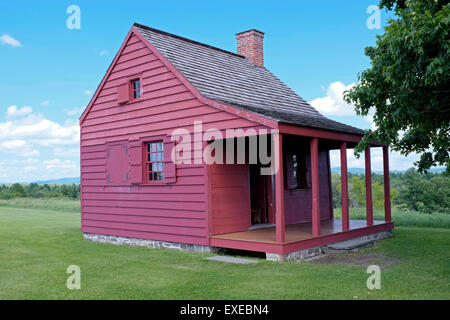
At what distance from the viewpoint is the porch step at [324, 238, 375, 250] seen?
388 inches

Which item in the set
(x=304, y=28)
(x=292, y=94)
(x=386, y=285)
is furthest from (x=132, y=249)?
(x=304, y=28)

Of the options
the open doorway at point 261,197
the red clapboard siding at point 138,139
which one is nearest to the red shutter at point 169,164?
the red clapboard siding at point 138,139

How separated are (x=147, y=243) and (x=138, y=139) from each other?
2747 mm

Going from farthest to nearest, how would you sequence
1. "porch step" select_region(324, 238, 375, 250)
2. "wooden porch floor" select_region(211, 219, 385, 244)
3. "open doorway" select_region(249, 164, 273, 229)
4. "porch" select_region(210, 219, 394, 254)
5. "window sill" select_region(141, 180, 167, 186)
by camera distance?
"open doorway" select_region(249, 164, 273, 229) < "window sill" select_region(141, 180, 167, 186) < "porch step" select_region(324, 238, 375, 250) < "wooden porch floor" select_region(211, 219, 385, 244) < "porch" select_region(210, 219, 394, 254)

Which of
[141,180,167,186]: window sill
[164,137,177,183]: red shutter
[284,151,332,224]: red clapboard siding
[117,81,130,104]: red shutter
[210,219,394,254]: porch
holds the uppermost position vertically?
[117,81,130,104]: red shutter

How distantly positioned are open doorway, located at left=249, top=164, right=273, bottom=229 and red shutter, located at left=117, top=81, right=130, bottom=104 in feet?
12.9

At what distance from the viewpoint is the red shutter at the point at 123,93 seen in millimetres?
11867

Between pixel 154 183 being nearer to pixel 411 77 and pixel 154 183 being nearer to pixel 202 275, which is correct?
pixel 202 275

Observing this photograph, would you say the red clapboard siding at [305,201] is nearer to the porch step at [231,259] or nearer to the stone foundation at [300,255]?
the stone foundation at [300,255]

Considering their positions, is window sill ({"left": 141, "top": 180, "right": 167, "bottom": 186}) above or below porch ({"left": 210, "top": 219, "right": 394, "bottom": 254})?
above

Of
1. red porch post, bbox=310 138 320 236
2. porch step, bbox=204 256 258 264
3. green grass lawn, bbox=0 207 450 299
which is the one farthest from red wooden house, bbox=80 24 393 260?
green grass lawn, bbox=0 207 450 299

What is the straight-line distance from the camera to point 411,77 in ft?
22.0

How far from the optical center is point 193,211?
1008 cm

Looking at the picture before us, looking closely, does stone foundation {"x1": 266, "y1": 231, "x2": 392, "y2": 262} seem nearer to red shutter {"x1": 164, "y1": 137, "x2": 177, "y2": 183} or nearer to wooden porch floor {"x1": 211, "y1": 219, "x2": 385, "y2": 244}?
wooden porch floor {"x1": 211, "y1": 219, "x2": 385, "y2": 244}
